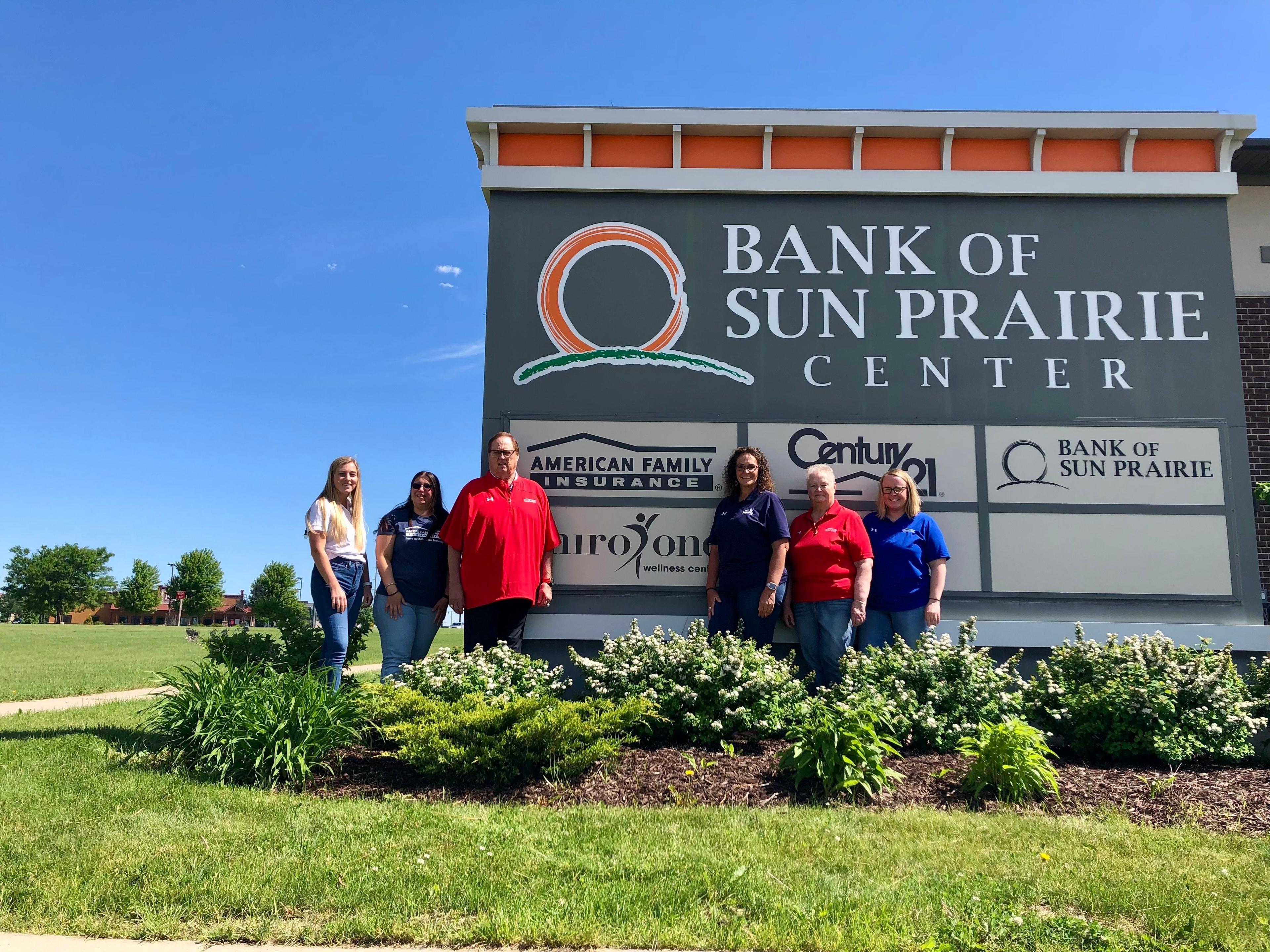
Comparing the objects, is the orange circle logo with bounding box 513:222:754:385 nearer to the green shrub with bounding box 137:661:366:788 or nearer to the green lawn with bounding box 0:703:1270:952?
the green shrub with bounding box 137:661:366:788

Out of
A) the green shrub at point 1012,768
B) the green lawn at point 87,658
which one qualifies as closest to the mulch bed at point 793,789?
the green shrub at point 1012,768

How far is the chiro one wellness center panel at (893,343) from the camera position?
22.8 ft

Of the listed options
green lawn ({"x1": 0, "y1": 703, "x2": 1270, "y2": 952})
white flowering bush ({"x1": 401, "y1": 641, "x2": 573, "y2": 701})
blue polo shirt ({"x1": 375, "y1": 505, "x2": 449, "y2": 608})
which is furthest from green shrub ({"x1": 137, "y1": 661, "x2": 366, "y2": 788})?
blue polo shirt ({"x1": 375, "y1": 505, "x2": 449, "y2": 608})

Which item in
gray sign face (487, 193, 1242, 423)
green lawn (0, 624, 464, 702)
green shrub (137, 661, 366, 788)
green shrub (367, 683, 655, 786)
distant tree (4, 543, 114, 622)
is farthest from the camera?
distant tree (4, 543, 114, 622)

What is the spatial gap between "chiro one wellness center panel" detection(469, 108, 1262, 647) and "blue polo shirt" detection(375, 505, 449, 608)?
91cm

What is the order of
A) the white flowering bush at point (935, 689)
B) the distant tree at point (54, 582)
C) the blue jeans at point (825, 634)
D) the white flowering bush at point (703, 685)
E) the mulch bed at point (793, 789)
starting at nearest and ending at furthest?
the mulch bed at point (793, 789) → the white flowering bush at point (935, 689) → the white flowering bush at point (703, 685) → the blue jeans at point (825, 634) → the distant tree at point (54, 582)

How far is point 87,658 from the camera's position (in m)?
19.0

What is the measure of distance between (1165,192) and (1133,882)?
632cm

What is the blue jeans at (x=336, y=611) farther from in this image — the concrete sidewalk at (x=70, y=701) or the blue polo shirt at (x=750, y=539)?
the blue polo shirt at (x=750, y=539)

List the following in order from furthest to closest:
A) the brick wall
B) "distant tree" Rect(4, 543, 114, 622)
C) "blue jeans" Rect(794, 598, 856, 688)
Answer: "distant tree" Rect(4, 543, 114, 622) → the brick wall → "blue jeans" Rect(794, 598, 856, 688)

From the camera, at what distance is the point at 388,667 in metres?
6.23

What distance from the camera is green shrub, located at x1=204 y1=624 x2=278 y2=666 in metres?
6.75

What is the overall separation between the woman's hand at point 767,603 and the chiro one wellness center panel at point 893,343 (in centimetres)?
83

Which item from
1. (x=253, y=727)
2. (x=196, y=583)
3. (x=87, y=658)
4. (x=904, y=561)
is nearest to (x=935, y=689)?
(x=904, y=561)
